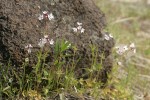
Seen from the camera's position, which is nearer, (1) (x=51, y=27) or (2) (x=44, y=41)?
(2) (x=44, y=41)

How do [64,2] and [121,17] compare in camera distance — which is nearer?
[64,2]

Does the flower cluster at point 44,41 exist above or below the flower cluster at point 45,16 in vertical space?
below

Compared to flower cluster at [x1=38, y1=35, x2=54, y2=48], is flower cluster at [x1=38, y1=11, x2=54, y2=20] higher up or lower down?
higher up

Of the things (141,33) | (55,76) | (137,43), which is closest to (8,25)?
(55,76)

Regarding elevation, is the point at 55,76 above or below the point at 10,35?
below

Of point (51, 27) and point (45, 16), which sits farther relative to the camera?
point (51, 27)

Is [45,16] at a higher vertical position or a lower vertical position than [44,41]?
higher

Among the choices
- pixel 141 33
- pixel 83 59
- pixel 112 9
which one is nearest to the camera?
pixel 83 59

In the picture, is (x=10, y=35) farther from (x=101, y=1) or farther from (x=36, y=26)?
(x=101, y=1)
